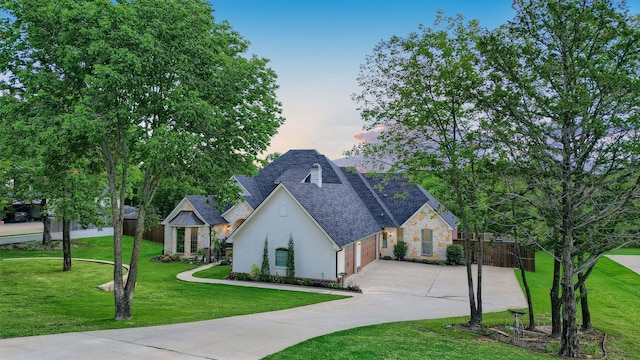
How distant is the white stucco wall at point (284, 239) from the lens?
24.0 metres

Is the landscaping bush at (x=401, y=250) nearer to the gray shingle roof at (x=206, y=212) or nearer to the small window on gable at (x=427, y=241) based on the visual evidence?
the small window on gable at (x=427, y=241)

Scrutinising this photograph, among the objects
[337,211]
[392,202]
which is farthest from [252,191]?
[392,202]

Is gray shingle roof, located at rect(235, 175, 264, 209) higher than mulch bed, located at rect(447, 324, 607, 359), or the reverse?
gray shingle roof, located at rect(235, 175, 264, 209)

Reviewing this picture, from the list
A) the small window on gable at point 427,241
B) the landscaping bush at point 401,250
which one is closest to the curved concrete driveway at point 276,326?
the small window on gable at point 427,241

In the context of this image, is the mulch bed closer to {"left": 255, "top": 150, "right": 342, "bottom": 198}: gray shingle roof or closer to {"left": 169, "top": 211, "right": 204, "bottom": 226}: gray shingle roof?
{"left": 255, "top": 150, "right": 342, "bottom": 198}: gray shingle roof

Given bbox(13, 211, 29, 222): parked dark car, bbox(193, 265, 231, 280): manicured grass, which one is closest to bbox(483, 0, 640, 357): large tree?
bbox(193, 265, 231, 280): manicured grass

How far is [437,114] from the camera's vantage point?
15.5 m

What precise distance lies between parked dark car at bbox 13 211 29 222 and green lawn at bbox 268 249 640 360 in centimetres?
4986

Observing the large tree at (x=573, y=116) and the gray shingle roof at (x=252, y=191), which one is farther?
the gray shingle roof at (x=252, y=191)

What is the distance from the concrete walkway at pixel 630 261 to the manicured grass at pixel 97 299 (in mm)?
24666

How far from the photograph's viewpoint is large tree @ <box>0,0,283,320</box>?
39.4 feet

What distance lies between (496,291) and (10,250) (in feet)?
107

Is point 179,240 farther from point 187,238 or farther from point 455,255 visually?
point 455,255

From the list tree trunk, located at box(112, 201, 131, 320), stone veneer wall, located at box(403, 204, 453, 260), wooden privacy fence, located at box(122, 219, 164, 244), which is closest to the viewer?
tree trunk, located at box(112, 201, 131, 320)
